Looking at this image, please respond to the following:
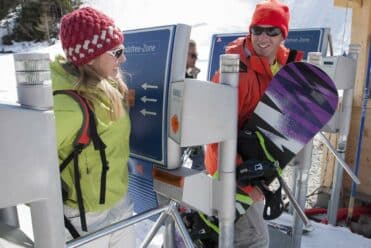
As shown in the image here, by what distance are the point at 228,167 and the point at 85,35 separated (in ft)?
2.41

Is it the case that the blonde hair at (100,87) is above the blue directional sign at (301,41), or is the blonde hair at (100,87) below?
below

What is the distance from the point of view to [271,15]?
191 cm

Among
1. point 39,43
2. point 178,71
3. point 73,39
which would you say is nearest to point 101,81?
point 73,39

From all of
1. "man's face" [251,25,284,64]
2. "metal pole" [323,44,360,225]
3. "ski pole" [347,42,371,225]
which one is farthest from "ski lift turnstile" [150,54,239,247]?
"ski pole" [347,42,371,225]

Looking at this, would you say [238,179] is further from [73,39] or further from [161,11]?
[161,11]

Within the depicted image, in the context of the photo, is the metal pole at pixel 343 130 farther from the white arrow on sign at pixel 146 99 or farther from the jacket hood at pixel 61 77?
the jacket hood at pixel 61 77

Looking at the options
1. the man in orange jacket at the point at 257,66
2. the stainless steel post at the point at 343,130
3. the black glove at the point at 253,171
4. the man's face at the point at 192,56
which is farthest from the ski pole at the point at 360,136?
the black glove at the point at 253,171

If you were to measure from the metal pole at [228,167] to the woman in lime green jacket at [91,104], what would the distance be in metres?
0.43

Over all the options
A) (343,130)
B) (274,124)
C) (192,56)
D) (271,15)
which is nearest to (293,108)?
(274,124)

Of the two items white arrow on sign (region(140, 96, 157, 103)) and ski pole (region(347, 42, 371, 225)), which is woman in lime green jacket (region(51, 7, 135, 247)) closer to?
white arrow on sign (region(140, 96, 157, 103))

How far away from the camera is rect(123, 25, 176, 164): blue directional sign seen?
147 cm

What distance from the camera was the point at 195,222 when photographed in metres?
2.02

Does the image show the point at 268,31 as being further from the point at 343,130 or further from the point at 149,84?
the point at 343,130

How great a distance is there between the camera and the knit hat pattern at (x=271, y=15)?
1907 millimetres
